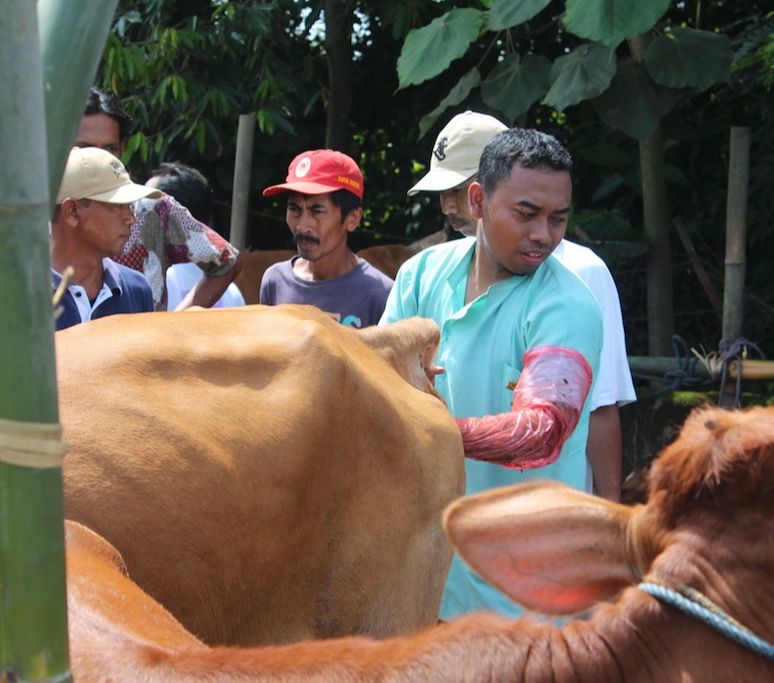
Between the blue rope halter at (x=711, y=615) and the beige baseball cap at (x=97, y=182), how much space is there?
241 centimetres

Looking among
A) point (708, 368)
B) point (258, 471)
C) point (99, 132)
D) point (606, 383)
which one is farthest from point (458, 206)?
point (708, 368)

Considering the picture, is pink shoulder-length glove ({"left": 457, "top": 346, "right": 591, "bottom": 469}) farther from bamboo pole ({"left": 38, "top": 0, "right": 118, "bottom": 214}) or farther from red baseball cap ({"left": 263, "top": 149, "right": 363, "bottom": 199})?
red baseball cap ({"left": 263, "top": 149, "right": 363, "bottom": 199})

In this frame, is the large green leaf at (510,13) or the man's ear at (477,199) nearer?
the man's ear at (477,199)

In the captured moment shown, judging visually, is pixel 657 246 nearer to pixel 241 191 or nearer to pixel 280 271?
pixel 241 191

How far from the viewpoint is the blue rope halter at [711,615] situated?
142cm

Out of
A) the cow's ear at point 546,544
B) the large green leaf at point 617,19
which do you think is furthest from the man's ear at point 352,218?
the cow's ear at point 546,544

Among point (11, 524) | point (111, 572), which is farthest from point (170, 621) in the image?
point (11, 524)

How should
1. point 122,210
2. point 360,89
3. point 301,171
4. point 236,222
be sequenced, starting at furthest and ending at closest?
point 360,89, point 236,222, point 301,171, point 122,210

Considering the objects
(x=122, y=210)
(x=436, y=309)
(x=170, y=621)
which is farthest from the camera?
(x=122, y=210)

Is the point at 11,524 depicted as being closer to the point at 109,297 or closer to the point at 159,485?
the point at 159,485

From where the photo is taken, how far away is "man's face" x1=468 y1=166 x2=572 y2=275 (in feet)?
10.3

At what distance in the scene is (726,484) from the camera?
1.47 m

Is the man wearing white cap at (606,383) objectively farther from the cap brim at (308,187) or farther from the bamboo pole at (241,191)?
the bamboo pole at (241,191)

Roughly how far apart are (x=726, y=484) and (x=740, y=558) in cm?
8
